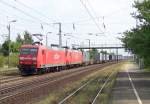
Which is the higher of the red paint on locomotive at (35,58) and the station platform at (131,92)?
the red paint on locomotive at (35,58)

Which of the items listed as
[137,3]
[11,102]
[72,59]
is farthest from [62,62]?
[11,102]

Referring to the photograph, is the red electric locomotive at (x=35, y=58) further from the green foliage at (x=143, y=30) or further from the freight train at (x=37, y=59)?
the green foliage at (x=143, y=30)

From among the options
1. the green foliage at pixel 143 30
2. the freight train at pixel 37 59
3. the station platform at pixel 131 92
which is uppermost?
the green foliage at pixel 143 30

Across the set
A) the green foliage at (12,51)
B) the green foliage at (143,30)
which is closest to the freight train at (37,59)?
the green foliage at (143,30)

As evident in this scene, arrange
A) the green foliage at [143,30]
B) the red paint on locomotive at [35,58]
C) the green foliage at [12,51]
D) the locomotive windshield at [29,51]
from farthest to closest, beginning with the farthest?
1. the green foliage at [12,51]
2. the locomotive windshield at [29,51]
3. the red paint on locomotive at [35,58]
4. the green foliage at [143,30]

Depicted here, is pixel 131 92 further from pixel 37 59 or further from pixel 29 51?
pixel 29 51

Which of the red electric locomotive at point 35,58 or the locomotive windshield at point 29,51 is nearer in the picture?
the red electric locomotive at point 35,58

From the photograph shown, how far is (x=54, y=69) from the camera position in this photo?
2420 inches

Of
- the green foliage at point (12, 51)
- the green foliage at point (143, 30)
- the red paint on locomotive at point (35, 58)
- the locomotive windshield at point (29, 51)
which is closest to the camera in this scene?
the green foliage at point (143, 30)

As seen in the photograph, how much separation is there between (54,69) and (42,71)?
30.0 ft

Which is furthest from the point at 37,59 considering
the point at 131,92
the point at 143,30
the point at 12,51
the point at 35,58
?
the point at 12,51

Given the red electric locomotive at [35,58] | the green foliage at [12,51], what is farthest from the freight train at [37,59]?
the green foliage at [12,51]

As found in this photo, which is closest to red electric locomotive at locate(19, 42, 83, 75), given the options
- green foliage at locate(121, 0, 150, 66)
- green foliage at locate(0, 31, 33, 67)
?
green foliage at locate(121, 0, 150, 66)

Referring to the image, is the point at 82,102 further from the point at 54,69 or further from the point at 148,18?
the point at 54,69
